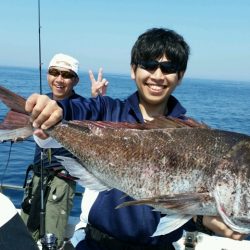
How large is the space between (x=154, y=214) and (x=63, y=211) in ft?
9.86

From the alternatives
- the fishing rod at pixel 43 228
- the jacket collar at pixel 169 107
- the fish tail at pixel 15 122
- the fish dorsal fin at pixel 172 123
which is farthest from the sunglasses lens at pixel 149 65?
the fishing rod at pixel 43 228

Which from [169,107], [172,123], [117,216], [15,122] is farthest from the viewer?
[169,107]

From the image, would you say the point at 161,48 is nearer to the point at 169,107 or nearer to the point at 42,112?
the point at 169,107

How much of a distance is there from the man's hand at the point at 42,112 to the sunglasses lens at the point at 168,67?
1032 millimetres

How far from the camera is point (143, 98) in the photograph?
3.73 m

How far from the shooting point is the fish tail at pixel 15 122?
2.79m

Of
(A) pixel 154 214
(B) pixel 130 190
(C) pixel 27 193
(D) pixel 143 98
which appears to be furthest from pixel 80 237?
(C) pixel 27 193

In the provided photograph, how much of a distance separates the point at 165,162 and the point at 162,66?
101cm

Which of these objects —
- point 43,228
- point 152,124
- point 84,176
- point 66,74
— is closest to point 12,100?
point 84,176

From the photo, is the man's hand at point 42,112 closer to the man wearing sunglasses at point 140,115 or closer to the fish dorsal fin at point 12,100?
the fish dorsal fin at point 12,100

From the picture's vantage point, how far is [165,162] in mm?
2898

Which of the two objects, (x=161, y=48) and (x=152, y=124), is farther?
(x=161, y=48)

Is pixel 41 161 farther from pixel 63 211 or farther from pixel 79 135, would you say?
pixel 79 135

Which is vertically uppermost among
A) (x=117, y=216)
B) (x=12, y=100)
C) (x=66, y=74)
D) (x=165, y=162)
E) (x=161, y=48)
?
(x=161, y=48)
